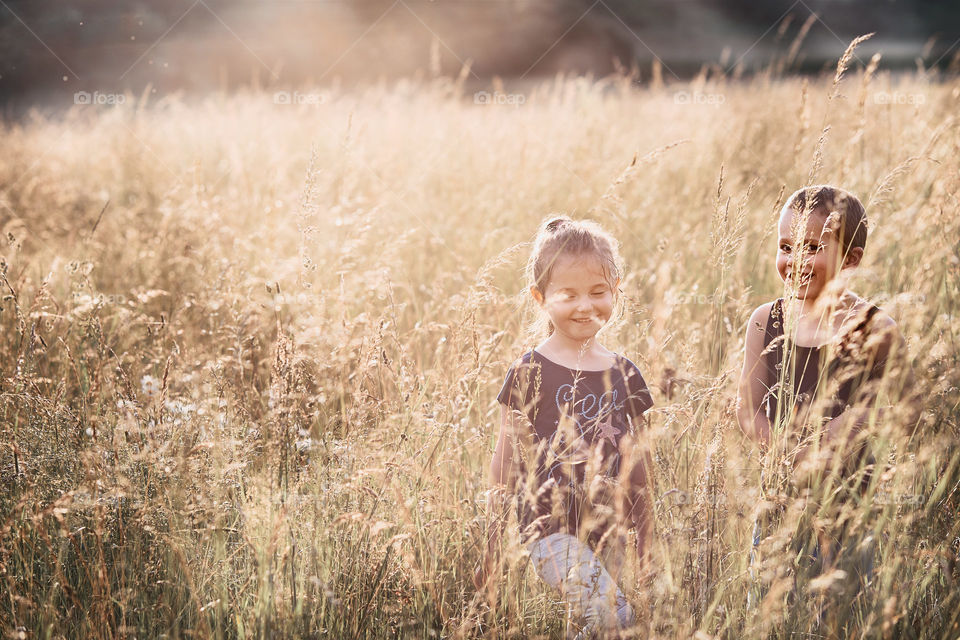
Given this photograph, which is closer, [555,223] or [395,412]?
[555,223]

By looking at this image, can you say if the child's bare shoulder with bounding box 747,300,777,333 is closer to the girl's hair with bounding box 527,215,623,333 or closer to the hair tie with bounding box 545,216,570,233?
the girl's hair with bounding box 527,215,623,333

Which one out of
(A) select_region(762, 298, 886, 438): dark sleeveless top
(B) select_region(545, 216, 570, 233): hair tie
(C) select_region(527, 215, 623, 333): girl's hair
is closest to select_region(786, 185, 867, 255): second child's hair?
(A) select_region(762, 298, 886, 438): dark sleeveless top

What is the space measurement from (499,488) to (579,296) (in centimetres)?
58

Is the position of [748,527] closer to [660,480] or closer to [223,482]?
[660,480]

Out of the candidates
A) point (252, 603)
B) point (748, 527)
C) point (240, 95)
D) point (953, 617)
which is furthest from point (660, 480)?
point (240, 95)

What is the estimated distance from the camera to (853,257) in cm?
195

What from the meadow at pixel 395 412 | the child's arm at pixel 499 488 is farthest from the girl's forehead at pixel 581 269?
the child's arm at pixel 499 488

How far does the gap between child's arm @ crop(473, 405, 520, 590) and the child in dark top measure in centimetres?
52

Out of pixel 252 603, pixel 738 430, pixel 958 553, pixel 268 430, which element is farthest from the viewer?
pixel 268 430

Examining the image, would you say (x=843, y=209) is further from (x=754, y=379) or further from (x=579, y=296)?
(x=579, y=296)

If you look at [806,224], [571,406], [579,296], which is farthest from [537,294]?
[806,224]

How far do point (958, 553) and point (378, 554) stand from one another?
4.65 ft

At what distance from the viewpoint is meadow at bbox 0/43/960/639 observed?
5.22 ft

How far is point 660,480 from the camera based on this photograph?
1926 mm
